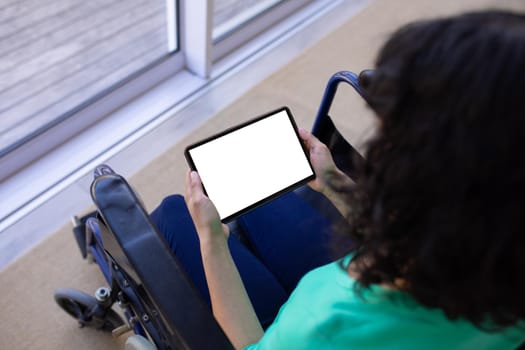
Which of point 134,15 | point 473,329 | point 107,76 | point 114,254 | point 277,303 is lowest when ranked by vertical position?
point 277,303

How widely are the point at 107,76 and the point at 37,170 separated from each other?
42 centimetres

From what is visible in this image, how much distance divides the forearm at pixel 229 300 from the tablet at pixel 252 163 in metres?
0.16

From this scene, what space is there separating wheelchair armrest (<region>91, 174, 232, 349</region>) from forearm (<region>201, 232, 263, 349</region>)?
8cm

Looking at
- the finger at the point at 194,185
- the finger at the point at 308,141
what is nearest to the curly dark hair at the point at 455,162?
the finger at the point at 194,185

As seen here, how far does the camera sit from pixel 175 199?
96cm

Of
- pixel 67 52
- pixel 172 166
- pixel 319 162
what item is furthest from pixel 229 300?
pixel 67 52

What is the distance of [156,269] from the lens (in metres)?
0.63

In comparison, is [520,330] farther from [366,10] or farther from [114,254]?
[366,10]

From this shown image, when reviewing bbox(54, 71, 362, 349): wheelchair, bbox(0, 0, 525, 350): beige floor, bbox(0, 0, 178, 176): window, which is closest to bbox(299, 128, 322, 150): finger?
bbox(0, 0, 525, 350): beige floor

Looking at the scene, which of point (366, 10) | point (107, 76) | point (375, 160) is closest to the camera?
point (375, 160)

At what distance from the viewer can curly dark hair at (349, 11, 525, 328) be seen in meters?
0.39

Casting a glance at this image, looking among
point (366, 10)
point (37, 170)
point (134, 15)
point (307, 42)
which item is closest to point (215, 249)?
point (37, 170)

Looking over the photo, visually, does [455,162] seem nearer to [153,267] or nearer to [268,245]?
[153,267]

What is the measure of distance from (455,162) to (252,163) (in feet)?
1.84
